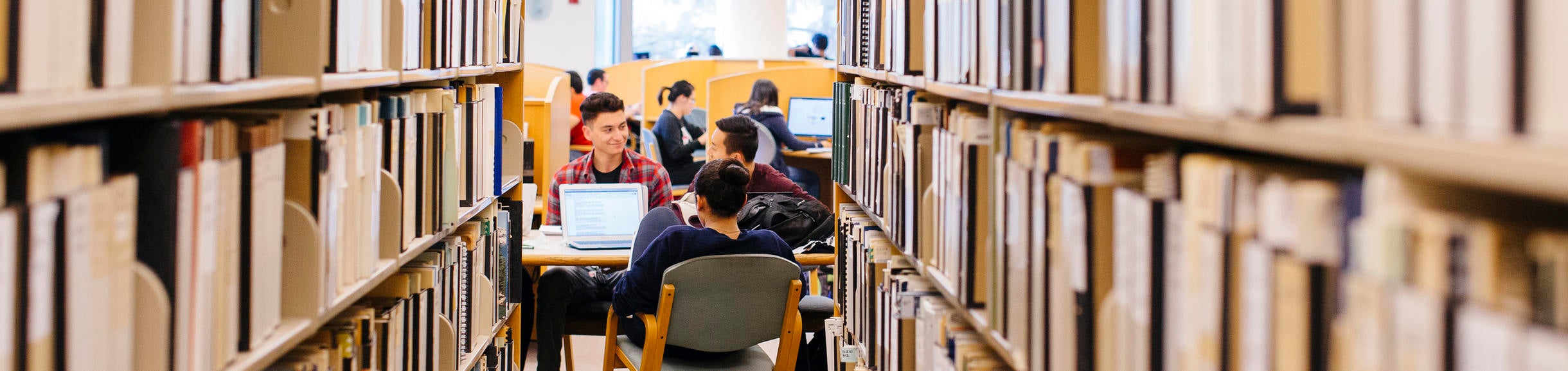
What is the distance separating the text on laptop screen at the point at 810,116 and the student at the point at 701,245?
4.07 m

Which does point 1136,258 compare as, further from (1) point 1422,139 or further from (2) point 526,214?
(2) point 526,214

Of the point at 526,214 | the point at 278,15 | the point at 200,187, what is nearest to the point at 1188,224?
the point at 200,187

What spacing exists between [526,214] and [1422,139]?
3.42m

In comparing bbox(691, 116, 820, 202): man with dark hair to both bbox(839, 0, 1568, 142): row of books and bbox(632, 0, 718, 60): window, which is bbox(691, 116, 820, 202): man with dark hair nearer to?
bbox(839, 0, 1568, 142): row of books

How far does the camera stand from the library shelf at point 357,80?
142cm

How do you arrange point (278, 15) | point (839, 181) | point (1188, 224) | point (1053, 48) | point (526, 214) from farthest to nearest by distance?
point (526, 214)
point (839, 181)
point (278, 15)
point (1053, 48)
point (1188, 224)

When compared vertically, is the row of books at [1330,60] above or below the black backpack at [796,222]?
above

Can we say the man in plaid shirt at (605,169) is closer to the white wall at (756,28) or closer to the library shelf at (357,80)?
the library shelf at (357,80)

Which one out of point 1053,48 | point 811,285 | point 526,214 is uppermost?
point 1053,48

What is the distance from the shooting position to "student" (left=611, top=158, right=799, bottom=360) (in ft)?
9.73

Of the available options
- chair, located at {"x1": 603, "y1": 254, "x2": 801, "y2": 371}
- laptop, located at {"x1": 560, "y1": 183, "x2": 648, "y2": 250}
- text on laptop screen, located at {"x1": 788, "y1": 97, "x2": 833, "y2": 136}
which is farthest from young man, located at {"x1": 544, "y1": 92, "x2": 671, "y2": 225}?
text on laptop screen, located at {"x1": 788, "y1": 97, "x2": 833, "y2": 136}

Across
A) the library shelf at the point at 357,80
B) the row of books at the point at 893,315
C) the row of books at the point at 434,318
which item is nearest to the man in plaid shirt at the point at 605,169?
the row of books at the point at 434,318

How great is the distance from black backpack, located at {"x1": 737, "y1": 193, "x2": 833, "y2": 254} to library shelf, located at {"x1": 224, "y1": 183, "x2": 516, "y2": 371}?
5.50 ft

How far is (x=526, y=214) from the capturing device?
377 centimetres
